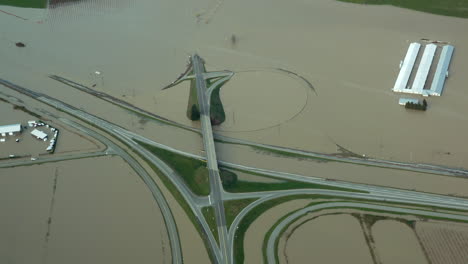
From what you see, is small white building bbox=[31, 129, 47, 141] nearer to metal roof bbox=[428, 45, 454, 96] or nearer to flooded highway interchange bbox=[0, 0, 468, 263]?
flooded highway interchange bbox=[0, 0, 468, 263]

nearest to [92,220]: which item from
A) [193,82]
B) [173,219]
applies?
[173,219]

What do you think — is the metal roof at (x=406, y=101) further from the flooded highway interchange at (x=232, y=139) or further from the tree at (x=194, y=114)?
the tree at (x=194, y=114)

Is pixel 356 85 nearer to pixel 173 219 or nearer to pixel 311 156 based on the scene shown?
pixel 311 156

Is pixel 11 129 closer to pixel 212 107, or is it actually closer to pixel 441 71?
pixel 212 107

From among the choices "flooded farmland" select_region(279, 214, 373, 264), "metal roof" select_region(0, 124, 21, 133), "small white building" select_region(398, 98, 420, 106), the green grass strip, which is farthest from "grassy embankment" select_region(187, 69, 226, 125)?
"small white building" select_region(398, 98, 420, 106)

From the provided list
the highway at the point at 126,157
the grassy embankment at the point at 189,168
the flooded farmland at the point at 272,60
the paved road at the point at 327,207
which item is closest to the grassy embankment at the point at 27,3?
the flooded farmland at the point at 272,60

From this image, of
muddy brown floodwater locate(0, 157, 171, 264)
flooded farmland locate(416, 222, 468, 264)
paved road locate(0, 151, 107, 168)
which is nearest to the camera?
flooded farmland locate(416, 222, 468, 264)
